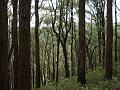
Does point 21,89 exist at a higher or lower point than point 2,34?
lower

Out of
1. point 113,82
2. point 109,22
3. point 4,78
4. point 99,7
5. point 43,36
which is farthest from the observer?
point 43,36

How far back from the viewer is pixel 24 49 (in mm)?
9320

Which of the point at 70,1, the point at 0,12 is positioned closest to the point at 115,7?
the point at 70,1

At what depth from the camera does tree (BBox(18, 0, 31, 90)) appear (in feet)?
30.3

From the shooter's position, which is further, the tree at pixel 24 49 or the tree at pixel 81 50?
the tree at pixel 81 50

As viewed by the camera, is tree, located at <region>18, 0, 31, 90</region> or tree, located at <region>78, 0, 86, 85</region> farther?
tree, located at <region>78, 0, 86, 85</region>

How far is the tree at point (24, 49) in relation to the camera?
9227mm

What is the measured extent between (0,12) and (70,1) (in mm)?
22277

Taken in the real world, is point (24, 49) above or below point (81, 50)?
above

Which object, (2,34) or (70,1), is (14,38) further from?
(70,1)

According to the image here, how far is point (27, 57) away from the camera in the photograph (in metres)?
9.34

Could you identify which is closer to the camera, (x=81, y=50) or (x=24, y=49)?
(x=24, y=49)

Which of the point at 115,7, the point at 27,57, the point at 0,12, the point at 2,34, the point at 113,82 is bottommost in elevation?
the point at 113,82

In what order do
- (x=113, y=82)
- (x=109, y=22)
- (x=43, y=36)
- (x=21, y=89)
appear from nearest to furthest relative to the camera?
(x=21, y=89) → (x=113, y=82) → (x=109, y=22) → (x=43, y=36)
